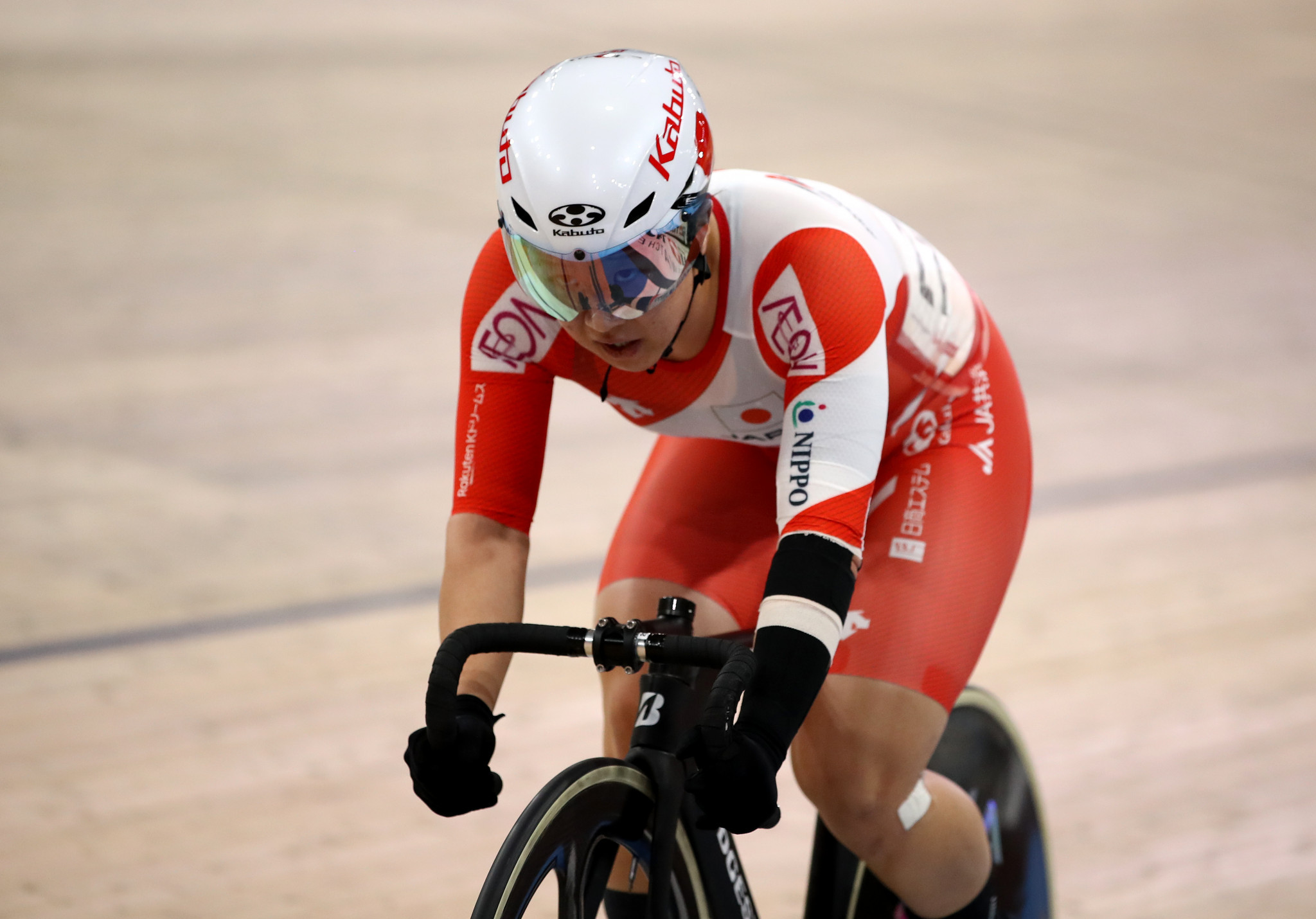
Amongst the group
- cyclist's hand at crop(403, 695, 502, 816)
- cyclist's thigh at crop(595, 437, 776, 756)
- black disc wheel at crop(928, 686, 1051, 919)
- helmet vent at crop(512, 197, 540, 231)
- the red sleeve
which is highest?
helmet vent at crop(512, 197, 540, 231)

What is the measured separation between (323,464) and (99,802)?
159 cm

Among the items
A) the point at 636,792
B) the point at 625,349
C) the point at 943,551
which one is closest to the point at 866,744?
the point at 943,551

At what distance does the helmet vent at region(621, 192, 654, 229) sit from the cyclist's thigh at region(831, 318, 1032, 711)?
67 centimetres

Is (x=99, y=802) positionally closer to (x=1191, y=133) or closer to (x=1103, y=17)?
(x=1191, y=133)

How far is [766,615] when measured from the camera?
62.6 inches

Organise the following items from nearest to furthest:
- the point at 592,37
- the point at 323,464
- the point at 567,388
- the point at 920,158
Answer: the point at 323,464, the point at 567,388, the point at 920,158, the point at 592,37

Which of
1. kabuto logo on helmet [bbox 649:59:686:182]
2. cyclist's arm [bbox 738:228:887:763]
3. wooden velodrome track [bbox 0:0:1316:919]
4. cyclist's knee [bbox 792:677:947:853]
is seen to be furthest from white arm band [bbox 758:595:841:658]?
wooden velodrome track [bbox 0:0:1316:919]

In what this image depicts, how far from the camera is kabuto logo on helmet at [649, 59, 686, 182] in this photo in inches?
61.4

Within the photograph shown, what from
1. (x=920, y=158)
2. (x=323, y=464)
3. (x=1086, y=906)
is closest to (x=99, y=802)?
(x=323, y=464)

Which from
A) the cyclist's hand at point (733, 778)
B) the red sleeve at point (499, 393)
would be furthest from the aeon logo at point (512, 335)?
the cyclist's hand at point (733, 778)

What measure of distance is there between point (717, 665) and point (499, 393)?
522 millimetres

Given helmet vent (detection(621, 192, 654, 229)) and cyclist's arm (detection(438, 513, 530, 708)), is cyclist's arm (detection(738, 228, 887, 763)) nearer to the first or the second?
helmet vent (detection(621, 192, 654, 229))

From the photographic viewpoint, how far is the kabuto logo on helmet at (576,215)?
1514 mm

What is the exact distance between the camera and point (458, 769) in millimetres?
1576
